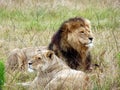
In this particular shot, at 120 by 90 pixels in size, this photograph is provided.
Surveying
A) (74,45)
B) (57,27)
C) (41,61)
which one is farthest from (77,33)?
(57,27)

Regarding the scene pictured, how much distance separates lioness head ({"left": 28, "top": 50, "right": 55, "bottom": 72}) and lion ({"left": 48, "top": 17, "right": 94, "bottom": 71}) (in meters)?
0.75

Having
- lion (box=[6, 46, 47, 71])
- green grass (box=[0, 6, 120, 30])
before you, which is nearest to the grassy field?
green grass (box=[0, 6, 120, 30])

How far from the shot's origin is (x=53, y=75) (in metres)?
7.20

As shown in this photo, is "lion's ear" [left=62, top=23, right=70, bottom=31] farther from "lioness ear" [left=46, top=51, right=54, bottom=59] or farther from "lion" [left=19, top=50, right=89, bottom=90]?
"lioness ear" [left=46, top=51, right=54, bottom=59]

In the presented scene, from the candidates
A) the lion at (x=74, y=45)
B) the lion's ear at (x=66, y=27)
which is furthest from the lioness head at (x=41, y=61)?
the lion's ear at (x=66, y=27)

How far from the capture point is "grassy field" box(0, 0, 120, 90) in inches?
280

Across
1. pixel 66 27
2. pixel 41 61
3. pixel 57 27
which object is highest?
pixel 66 27

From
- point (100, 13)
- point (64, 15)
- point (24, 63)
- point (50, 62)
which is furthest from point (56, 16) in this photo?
point (50, 62)

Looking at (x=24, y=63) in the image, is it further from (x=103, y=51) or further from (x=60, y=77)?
(x=60, y=77)

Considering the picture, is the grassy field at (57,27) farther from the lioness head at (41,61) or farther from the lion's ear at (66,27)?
the lion's ear at (66,27)

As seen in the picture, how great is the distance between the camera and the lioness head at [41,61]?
7.18 metres

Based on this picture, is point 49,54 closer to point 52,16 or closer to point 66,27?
point 66,27

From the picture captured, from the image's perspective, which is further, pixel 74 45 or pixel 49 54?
pixel 74 45

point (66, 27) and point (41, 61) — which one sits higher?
point (66, 27)
